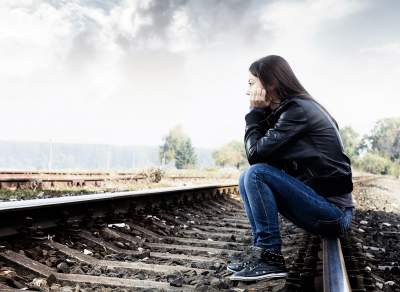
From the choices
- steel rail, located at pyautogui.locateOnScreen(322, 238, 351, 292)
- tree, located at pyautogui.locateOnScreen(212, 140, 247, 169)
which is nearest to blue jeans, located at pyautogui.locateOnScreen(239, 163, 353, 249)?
steel rail, located at pyautogui.locateOnScreen(322, 238, 351, 292)

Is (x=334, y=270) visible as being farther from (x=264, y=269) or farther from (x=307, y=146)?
(x=307, y=146)

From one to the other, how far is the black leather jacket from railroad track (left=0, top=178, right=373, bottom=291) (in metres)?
0.45

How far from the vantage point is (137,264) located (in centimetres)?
338

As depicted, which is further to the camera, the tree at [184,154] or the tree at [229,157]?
the tree at [184,154]

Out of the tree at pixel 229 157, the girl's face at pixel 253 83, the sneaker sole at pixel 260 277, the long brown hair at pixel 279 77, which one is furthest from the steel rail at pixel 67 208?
the tree at pixel 229 157

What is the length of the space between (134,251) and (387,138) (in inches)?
5915

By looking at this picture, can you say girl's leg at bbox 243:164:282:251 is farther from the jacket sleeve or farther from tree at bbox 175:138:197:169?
tree at bbox 175:138:197:169

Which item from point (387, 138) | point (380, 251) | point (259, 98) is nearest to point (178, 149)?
point (387, 138)

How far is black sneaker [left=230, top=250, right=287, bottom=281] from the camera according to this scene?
2795mm

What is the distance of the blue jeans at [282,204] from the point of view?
2900mm

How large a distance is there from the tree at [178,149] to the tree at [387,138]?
55855mm

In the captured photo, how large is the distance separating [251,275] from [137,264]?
0.95m

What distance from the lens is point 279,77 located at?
2.94 meters

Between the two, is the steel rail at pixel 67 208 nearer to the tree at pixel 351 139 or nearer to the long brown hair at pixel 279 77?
the long brown hair at pixel 279 77
